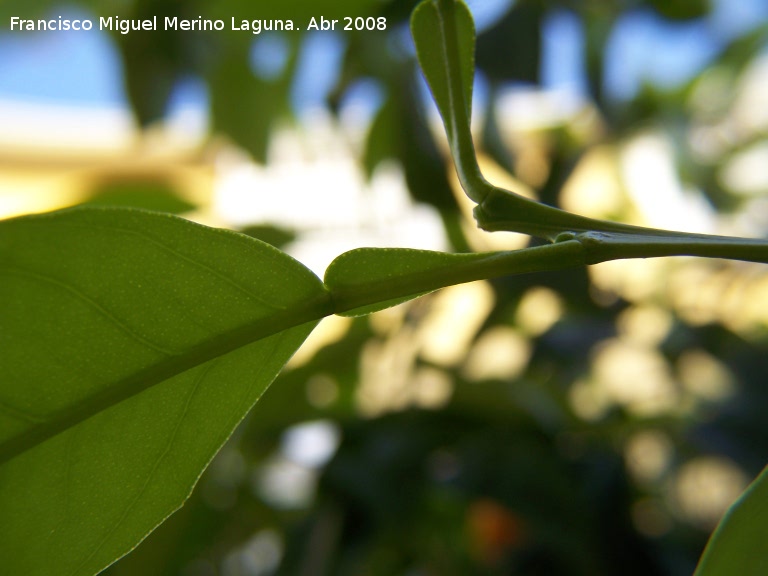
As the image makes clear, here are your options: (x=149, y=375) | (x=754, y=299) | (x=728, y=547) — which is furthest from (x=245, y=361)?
(x=754, y=299)

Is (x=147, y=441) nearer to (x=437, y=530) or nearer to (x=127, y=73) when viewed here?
(x=437, y=530)

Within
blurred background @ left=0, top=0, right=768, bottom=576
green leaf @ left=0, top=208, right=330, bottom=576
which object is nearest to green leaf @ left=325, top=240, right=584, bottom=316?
green leaf @ left=0, top=208, right=330, bottom=576

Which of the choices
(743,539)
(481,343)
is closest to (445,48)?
(743,539)

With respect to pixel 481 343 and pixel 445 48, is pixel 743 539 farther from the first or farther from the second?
pixel 481 343

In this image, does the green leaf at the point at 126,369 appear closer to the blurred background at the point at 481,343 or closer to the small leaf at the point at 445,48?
the small leaf at the point at 445,48

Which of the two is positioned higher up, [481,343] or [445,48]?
[445,48]

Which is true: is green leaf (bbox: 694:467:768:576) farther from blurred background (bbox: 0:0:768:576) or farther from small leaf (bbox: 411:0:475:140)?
blurred background (bbox: 0:0:768:576)
